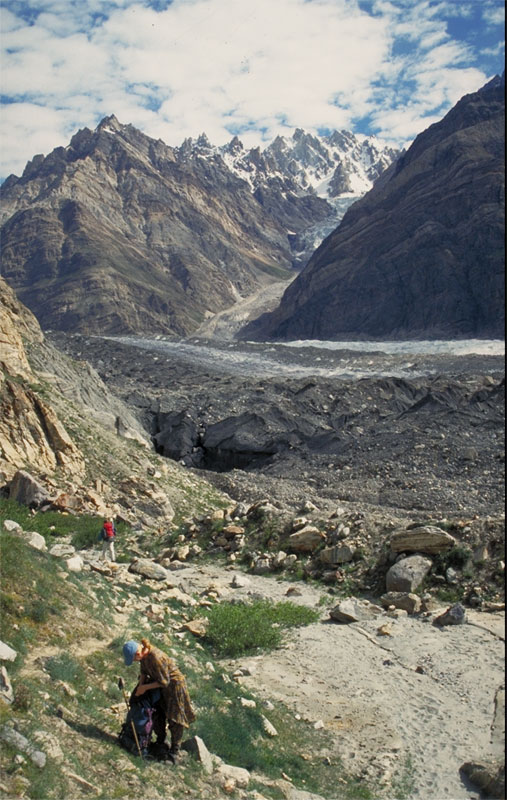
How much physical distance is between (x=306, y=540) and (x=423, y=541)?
7.50 feet

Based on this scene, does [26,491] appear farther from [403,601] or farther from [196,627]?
[403,601]

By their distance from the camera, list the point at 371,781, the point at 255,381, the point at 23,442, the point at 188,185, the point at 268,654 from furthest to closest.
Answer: the point at 188,185, the point at 255,381, the point at 23,442, the point at 268,654, the point at 371,781

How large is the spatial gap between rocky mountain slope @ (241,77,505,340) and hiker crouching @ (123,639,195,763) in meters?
83.3

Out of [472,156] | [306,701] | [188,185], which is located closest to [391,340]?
[472,156]

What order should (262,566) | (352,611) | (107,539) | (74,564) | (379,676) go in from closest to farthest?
(379,676) → (74,564) → (352,611) → (107,539) → (262,566)

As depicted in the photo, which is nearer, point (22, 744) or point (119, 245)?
point (22, 744)

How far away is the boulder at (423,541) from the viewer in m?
11.1

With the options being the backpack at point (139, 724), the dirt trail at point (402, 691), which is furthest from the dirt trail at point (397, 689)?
the backpack at point (139, 724)

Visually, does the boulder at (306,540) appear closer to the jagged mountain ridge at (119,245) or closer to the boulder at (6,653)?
the boulder at (6,653)

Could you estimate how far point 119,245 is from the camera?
149 metres

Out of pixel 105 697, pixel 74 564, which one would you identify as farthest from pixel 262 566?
pixel 105 697

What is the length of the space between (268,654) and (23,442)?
861cm

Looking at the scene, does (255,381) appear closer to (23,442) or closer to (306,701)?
(23,442)

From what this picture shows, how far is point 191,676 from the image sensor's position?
24.1ft
